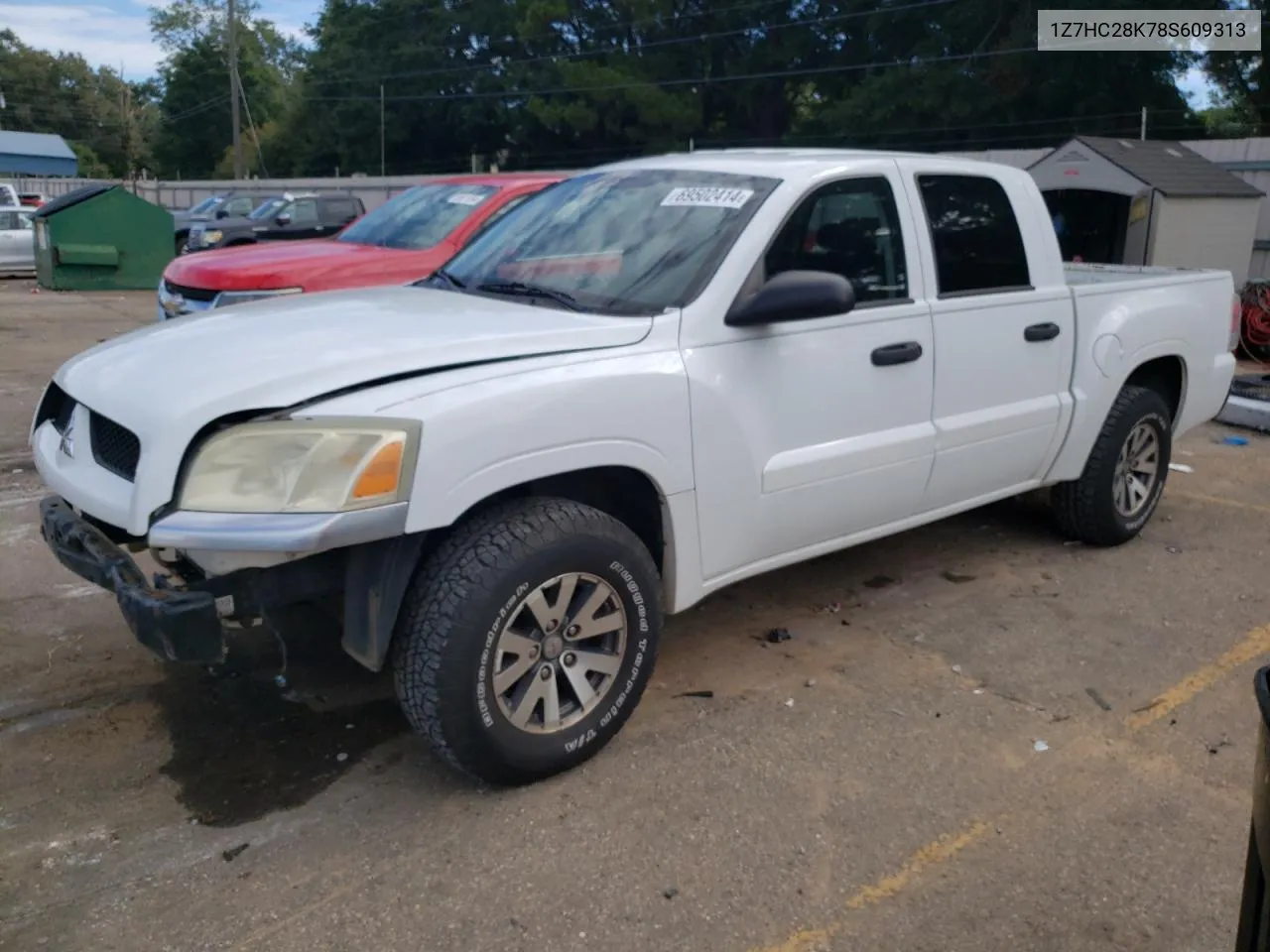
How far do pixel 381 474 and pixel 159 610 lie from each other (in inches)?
25.3

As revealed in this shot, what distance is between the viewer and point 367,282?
777 centimetres

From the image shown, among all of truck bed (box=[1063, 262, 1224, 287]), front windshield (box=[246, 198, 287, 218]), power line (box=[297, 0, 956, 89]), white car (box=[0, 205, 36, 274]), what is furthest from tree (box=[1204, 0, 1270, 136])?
white car (box=[0, 205, 36, 274])

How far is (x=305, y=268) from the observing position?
305 inches

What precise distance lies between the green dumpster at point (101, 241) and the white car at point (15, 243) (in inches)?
92.8

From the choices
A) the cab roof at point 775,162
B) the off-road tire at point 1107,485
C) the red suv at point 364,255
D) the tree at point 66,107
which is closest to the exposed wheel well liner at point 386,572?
the cab roof at point 775,162

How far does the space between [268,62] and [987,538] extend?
9390cm

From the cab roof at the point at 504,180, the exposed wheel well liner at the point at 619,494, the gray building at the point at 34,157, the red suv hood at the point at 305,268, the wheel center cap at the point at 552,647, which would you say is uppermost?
the gray building at the point at 34,157

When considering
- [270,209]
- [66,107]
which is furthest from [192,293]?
[66,107]

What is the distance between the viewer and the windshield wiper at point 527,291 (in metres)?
3.79

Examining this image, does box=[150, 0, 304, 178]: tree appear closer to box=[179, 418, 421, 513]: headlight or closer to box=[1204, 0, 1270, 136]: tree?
box=[1204, 0, 1270, 136]: tree

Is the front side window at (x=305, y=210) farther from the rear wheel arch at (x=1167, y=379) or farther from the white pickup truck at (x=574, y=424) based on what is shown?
the rear wheel arch at (x=1167, y=379)

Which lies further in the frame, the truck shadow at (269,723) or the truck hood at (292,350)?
the truck shadow at (269,723)

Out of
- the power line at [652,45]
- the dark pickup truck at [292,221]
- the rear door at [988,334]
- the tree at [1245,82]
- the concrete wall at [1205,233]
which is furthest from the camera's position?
the power line at [652,45]

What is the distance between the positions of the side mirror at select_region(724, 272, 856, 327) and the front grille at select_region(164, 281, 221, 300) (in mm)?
5267
